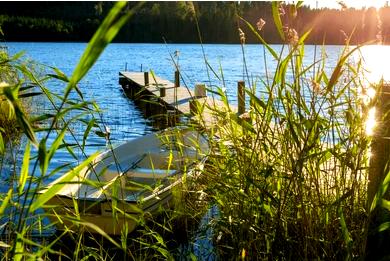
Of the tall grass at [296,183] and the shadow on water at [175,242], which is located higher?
the tall grass at [296,183]

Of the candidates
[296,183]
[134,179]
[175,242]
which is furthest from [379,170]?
→ [134,179]

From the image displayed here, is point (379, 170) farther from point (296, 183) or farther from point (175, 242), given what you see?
point (175, 242)

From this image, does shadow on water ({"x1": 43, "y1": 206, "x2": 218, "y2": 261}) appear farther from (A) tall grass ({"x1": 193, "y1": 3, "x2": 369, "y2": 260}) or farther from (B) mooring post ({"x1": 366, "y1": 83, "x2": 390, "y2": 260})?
(B) mooring post ({"x1": 366, "y1": 83, "x2": 390, "y2": 260})

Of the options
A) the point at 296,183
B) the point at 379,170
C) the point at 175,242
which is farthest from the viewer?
the point at 175,242

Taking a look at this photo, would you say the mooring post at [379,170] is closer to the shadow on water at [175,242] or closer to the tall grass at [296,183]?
the tall grass at [296,183]

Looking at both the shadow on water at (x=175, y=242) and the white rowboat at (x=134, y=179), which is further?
the white rowboat at (x=134, y=179)

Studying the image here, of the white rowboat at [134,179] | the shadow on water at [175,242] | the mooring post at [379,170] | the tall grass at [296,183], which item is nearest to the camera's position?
the mooring post at [379,170]

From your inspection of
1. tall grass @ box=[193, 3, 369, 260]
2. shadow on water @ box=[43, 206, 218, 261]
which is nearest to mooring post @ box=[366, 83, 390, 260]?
tall grass @ box=[193, 3, 369, 260]

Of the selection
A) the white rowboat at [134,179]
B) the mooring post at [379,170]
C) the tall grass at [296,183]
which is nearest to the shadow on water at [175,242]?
the white rowboat at [134,179]

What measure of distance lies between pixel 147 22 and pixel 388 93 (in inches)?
2789

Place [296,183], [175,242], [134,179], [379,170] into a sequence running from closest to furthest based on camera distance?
[379,170] < [296,183] < [175,242] < [134,179]

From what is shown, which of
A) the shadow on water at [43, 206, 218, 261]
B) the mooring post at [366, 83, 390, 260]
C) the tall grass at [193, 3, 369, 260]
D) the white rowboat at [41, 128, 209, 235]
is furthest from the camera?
the white rowboat at [41, 128, 209, 235]

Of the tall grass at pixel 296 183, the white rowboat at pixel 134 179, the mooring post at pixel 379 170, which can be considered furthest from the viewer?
the white rowboat at pixel 134 179

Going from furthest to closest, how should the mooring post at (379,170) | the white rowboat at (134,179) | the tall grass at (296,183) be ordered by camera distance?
1. the white rowboat at (134,179)
2. the tall grass at (296,183)
3. the mooring post at (379,170)
